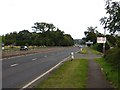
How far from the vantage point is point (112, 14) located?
17203 millimetres

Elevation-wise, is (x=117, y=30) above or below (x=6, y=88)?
above

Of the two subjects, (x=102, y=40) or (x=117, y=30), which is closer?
(x=117, y=30)

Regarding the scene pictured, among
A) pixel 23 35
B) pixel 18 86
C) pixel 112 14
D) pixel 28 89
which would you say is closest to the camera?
pixel 28 89

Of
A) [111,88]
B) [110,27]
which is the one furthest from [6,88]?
[110,27]

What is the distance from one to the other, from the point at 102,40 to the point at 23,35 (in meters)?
148

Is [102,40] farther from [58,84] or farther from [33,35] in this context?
[33,35]

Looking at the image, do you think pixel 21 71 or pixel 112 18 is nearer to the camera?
pixel 112 18

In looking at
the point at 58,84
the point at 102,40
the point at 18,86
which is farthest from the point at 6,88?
the point at 102,40


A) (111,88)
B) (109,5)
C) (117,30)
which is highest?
(109,5)

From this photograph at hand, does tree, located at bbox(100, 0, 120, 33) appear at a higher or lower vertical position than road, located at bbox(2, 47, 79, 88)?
higher

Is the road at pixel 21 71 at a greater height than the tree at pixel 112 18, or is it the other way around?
the tree at pixel 112 18

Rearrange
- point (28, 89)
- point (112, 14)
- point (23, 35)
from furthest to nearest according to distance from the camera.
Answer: point (23, 35) → point (112, 14) → point (28, 89)

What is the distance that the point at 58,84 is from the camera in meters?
16.2

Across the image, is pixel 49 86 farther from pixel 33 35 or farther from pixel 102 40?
pixel 33 35
